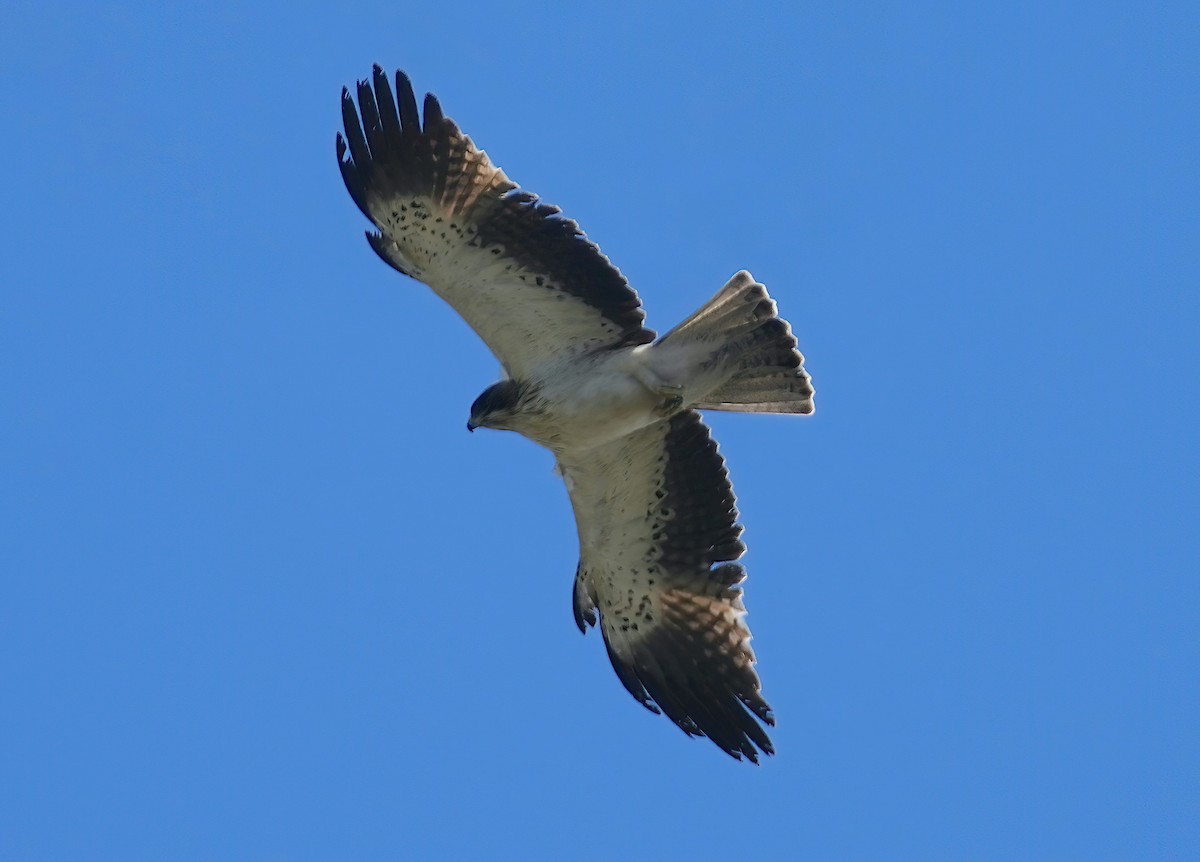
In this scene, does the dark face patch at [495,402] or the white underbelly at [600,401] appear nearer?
the white underbelly at [600,401]

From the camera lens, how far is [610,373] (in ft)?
31.1

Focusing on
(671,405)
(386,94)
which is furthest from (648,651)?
(386,94)

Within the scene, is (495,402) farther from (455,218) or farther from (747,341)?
(747,341)

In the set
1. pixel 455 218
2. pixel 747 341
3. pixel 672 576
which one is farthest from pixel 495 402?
pixel 672 576

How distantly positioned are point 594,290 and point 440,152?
1.06 metres

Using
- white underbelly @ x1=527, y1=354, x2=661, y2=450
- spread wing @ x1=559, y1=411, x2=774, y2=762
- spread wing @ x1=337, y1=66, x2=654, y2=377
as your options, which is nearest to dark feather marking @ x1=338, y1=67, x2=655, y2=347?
spread wing @ x1=337, y1=66, x2=654, y2=377

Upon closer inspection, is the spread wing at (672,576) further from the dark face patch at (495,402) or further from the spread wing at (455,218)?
the spread wing at (455,218)

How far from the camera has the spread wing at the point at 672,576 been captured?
998cm

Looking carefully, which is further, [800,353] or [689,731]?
[689,731]

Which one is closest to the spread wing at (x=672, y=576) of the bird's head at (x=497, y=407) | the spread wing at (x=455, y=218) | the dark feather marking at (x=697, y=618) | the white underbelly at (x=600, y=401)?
the dark feather marking at (x=697, y=618)

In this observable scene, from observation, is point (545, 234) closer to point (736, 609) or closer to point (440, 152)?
point (440, 152)

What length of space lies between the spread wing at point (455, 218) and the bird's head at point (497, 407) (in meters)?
0.49

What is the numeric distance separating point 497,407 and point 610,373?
63 centimetres

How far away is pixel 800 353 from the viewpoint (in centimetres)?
948
